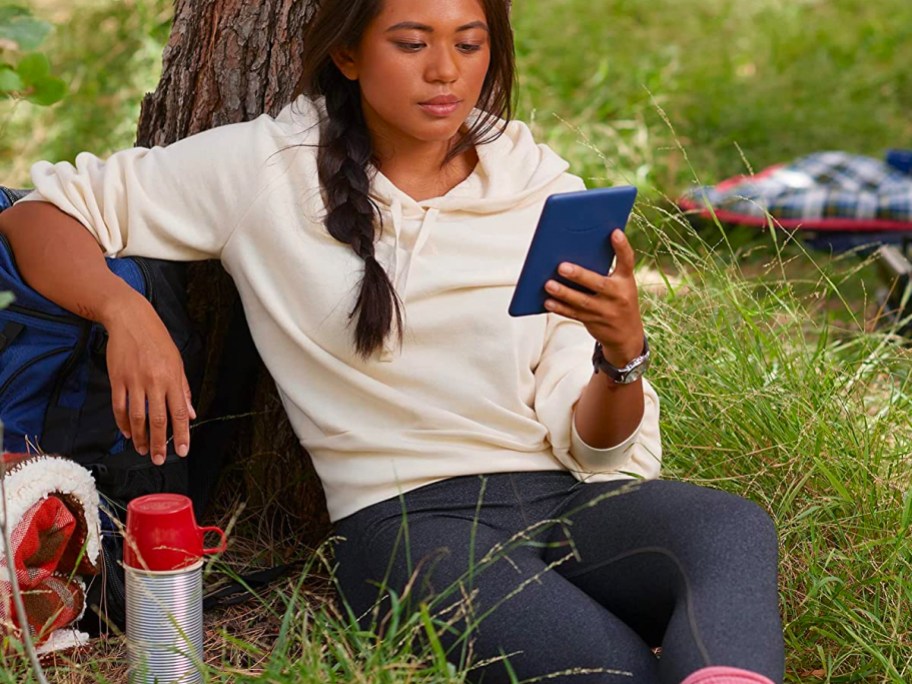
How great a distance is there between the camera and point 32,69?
187 cm

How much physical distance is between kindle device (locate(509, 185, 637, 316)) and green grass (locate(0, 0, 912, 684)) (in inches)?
21.4

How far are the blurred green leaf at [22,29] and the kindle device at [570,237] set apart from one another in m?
0.76

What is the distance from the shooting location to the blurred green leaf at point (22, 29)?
151 centimetres

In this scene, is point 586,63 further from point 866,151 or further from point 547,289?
point 547,289

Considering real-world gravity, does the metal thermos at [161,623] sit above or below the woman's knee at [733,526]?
below

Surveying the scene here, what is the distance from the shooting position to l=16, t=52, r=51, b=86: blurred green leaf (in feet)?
6.09

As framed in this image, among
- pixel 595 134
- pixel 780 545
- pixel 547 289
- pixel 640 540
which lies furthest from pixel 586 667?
pixel 595 134

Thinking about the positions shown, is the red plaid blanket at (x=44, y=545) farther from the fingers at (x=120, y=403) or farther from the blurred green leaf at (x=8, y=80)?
the blurred green leaf at (x=8, y=80)

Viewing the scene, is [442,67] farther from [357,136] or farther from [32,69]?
[32,69]

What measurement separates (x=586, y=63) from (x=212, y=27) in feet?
13.0

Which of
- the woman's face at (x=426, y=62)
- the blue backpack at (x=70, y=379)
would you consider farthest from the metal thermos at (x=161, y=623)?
the woman's face at (x=426, y=62)

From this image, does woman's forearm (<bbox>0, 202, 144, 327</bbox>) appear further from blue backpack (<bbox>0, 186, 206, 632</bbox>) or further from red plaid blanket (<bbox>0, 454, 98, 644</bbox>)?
red plaid blanket (<bbox>0, 454, 98, 644</bbox>)

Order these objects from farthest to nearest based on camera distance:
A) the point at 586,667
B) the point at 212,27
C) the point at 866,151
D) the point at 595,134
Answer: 1. the point at 866,151
2. the point at 595,134
3. the point at 212,27
4. the point at 586,667

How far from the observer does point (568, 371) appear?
2.36 meters
